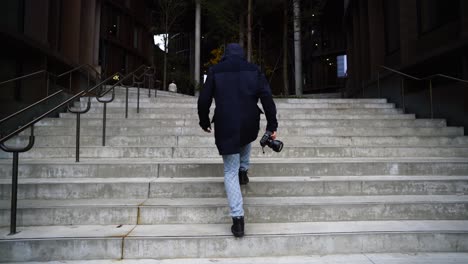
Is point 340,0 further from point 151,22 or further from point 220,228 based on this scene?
point 220,228

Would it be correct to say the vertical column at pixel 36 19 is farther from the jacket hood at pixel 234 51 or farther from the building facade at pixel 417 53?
the building facade at pixel 417 53

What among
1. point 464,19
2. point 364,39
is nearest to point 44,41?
point 464,19

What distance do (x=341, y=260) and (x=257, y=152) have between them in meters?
2.69

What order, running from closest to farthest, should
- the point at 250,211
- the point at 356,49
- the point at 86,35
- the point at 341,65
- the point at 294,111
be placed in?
the point at 250,211 < the point at 294,111 < the point at 86,35 < the point at 356,49 < the point at 341,65

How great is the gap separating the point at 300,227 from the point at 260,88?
4.90 ft

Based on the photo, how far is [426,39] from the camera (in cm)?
857

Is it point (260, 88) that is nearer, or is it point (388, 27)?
point (260, 88)

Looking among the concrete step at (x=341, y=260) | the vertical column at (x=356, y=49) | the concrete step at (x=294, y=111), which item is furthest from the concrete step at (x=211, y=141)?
the vertical column at (x=356, y=49)

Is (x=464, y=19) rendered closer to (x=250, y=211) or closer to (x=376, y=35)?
(x=376, y=35)

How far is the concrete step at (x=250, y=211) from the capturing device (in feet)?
10.7

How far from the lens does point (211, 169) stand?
14.1 ft

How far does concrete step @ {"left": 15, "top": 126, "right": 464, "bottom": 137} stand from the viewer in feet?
19.4

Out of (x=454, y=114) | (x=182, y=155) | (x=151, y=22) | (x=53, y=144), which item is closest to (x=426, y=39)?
(x=454, y=114)

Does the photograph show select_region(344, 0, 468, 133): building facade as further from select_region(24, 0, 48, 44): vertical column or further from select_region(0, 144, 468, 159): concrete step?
select_region(24, 0, 48, 44): vertical column
